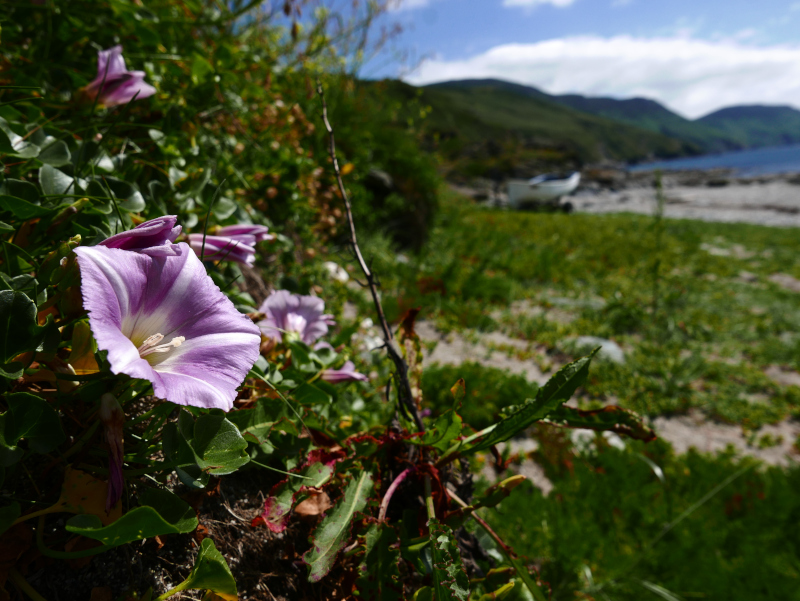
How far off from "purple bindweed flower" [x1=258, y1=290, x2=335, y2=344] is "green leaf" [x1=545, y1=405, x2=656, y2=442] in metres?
0.59

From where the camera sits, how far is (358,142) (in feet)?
16.6

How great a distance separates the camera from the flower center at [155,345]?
573 mm

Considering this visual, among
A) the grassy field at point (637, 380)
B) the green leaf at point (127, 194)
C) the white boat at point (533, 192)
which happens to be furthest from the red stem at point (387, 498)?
the white boat at point (533, 192)

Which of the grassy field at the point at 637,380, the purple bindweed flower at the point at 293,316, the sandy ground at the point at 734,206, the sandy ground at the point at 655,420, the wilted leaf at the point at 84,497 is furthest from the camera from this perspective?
the sandy ground at the point at 734,206

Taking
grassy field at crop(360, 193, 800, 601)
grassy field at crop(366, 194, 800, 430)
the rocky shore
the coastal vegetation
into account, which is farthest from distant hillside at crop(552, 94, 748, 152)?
the coastal vegetation

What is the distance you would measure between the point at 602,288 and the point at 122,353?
7.78m

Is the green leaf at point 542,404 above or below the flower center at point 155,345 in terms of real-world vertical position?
below

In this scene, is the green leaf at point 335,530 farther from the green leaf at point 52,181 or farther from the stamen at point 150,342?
the green leaf at point 52,181

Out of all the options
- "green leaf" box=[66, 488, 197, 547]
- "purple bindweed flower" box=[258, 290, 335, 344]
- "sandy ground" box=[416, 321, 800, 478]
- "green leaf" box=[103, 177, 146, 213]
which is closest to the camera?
"green leaf" box=[66, 488, 197, 547]

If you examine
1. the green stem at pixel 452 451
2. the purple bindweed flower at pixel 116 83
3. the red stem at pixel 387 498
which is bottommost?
the red stem at pixel 387 498

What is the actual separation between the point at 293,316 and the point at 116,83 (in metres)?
0.73

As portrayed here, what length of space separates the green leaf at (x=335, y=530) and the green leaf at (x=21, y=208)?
0.69 m

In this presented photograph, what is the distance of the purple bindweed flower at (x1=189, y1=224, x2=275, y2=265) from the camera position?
35.3 inches

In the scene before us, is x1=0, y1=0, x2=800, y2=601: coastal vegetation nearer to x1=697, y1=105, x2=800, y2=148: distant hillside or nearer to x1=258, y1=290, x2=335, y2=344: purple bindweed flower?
x1=258, y1=290, x2=335, y2=344: purple bindweed flower
